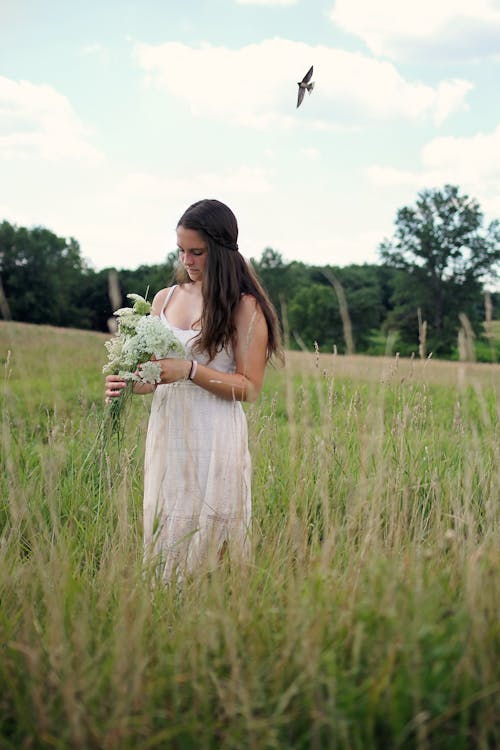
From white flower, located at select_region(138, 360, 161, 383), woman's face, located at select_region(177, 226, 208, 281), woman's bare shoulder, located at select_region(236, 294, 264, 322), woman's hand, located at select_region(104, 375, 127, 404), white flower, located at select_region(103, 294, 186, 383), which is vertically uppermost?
woman's face, located at select_region(177, 226, 208, 281)

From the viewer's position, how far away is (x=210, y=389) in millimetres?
3180

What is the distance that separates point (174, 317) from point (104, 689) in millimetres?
2056

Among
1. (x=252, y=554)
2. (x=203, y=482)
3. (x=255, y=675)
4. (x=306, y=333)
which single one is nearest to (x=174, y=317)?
(x=203, y=482)

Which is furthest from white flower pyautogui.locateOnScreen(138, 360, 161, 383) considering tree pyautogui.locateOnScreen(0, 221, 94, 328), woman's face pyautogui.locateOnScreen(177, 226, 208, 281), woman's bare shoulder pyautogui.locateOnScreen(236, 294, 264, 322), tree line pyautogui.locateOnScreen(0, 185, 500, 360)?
tree line pyautogui.locateOnScreen(0, 185, 500, 360)

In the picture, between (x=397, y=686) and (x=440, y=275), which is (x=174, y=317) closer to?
(x=397, y=686)

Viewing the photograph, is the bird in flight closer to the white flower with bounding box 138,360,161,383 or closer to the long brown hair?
the long brown hair

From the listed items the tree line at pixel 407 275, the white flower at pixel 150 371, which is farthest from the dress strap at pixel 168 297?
the tree line at pixel 407 275

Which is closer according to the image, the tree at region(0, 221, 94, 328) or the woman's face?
the woman's face

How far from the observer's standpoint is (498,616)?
188 centimetres

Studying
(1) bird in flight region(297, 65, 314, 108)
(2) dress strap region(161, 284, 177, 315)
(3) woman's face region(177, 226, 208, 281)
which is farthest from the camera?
(2) dress strap region(161, 284, 177, 315)

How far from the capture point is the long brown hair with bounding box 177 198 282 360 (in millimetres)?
3213

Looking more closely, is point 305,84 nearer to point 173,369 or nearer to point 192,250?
point 192,250

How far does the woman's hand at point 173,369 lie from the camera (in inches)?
121

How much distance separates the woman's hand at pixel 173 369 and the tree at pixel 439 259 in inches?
1786
